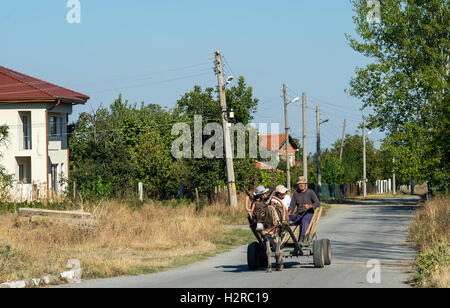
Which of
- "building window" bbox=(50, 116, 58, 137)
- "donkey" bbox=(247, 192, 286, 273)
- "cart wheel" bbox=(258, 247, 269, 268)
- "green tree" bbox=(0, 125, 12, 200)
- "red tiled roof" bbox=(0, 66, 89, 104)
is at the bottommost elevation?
"cart wheel" bbox=(258, 247, 269, 268)

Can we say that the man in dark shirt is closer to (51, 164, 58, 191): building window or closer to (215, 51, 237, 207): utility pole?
(215, 51, 237, 207): utility pole

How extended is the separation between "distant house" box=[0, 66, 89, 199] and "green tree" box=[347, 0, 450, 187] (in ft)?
67.0

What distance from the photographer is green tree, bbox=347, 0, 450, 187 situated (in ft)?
134

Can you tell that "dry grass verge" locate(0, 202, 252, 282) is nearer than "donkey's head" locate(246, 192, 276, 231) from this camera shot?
No

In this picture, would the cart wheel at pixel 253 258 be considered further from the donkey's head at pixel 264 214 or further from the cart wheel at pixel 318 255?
the cart wheel at pixel 318 255

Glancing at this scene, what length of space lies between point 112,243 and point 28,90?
24.9 m

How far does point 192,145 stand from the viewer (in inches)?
1683

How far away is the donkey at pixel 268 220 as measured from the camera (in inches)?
524

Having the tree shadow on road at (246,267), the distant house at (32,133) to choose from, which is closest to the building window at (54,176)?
the distant house at (32,133)

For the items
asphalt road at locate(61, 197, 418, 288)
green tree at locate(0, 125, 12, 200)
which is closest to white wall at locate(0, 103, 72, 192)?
green tree at locate(0, 125, 12, 200)

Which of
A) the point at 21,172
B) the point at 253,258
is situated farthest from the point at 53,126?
the point at 253,258

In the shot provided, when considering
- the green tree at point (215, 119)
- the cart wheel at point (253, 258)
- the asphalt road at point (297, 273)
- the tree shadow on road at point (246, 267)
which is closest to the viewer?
the asphalt road at point (297, 273)

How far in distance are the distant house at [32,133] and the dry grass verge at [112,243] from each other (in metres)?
16.7
